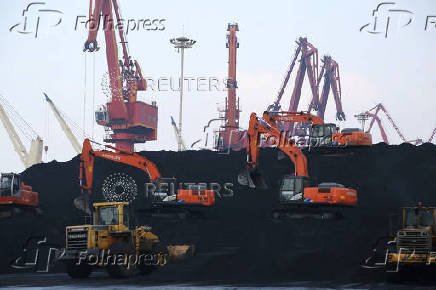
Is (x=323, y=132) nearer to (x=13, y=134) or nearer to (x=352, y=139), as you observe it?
(x=352, y=139)

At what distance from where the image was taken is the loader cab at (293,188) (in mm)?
41344

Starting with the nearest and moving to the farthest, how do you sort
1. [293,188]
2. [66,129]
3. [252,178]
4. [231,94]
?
[293,188] → [252,178] → [231,94] → [66,129]

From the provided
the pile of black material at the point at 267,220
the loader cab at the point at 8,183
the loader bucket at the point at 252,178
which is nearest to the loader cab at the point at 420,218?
the pile of black material at the point at 267,220

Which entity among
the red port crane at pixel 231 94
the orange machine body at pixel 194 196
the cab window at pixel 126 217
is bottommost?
the cab window at pixel 126 217

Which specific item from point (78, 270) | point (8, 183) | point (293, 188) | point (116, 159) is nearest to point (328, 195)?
point (293, 188)

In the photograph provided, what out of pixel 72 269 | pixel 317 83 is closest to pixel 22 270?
pixel 72 269

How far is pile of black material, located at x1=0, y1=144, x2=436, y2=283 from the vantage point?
30969 mm

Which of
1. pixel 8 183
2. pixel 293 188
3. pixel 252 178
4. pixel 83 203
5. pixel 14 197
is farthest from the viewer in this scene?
pixel 14 197

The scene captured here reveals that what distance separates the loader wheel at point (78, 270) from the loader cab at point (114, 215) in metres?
1.97

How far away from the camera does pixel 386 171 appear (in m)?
49.8

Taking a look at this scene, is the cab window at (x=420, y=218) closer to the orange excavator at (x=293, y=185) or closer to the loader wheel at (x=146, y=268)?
the loader wheel at (x=146, y=268)

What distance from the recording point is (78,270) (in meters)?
28.2

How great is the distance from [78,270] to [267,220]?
60.6ft

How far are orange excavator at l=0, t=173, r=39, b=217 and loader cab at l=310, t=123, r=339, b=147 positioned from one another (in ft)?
69.9
